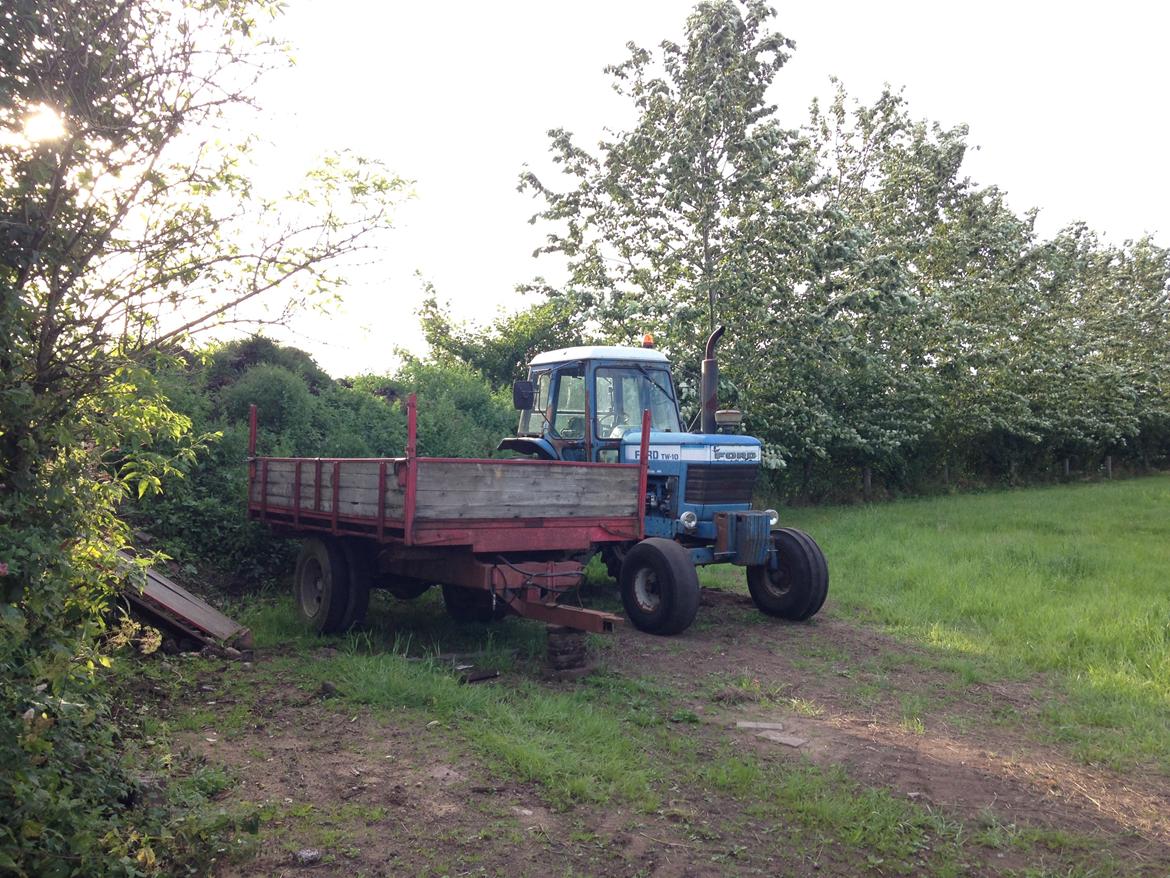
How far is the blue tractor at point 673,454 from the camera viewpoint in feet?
29.9

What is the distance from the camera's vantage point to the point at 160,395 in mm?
4004

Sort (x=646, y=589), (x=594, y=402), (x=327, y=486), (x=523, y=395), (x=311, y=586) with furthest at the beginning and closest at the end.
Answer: (x=594, y=402), (x=523, y=395), (x=311, y=586), (x=646, y=589), (x=327, y=486)

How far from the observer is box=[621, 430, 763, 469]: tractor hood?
30.7 feet

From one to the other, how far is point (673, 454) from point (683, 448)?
0.12m

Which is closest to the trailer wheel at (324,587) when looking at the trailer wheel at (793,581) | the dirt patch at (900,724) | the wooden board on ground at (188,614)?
the wooden board on ground at (188,614)

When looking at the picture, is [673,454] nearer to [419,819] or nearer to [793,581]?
[793,581]

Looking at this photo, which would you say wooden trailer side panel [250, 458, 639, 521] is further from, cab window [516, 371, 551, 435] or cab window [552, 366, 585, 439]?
cab window [516, 371, 551, 435]

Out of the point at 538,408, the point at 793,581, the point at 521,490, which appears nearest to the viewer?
the point at 521,490

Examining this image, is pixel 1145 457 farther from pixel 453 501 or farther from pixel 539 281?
pixel 453 501

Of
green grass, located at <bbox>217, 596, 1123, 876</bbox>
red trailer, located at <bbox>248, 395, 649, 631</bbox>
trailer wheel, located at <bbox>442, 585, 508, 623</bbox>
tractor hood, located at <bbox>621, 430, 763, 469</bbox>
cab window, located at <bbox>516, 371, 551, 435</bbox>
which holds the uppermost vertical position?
cab window, located at <bbox>516, 371, 551, 435</bbox>

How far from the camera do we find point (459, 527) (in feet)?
22.4

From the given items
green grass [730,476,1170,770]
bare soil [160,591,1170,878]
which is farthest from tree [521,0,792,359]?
bare soil [160,591,1170,878]

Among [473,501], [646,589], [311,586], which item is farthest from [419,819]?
[311,586]

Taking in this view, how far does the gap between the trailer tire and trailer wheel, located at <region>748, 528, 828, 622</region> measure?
3.85 meters
